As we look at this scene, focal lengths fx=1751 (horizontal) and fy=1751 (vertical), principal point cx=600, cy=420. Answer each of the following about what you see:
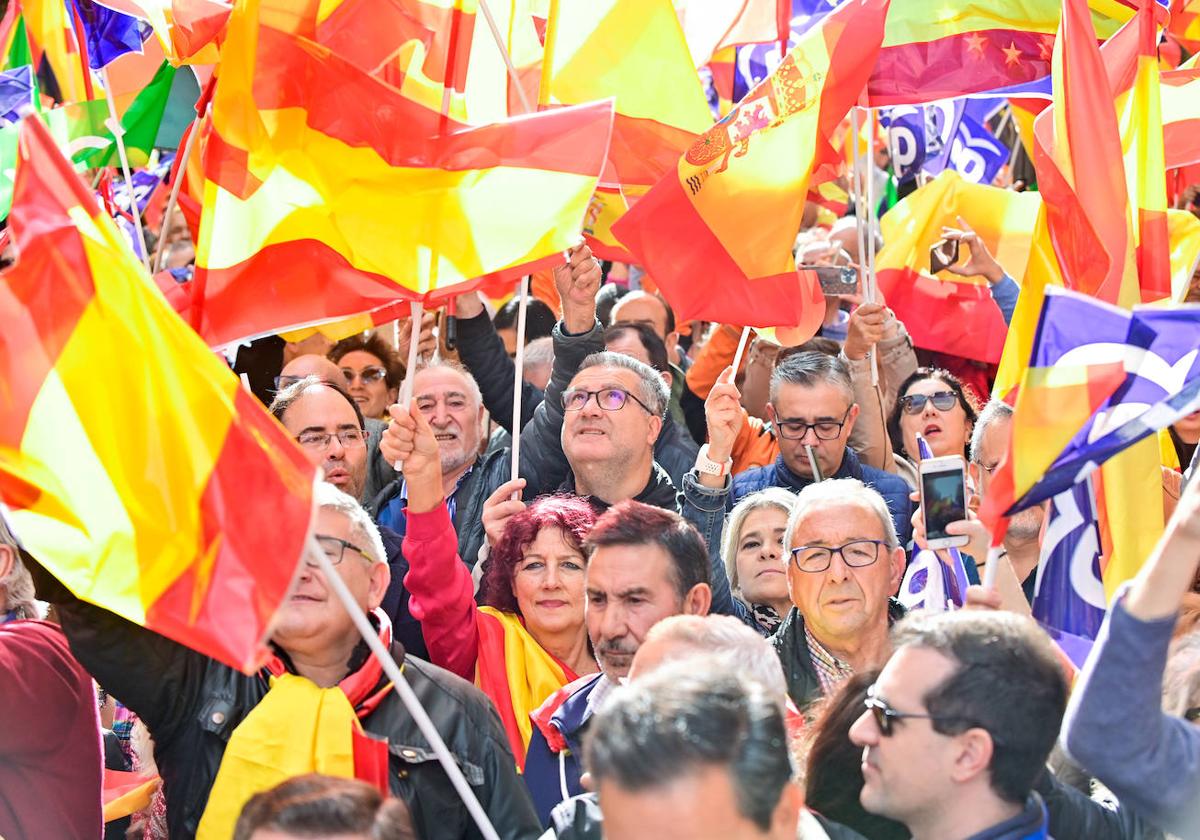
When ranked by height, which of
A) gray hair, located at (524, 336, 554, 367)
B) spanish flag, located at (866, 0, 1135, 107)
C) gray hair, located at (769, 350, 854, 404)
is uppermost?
spanish flag, located at (866, 0, 1135, 107)

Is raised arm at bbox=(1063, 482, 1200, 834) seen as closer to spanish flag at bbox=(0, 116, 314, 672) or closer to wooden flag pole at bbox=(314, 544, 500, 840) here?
wooden flag pole at bbox=(314, 544, 500, 840)

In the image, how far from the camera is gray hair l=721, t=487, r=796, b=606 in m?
5.38

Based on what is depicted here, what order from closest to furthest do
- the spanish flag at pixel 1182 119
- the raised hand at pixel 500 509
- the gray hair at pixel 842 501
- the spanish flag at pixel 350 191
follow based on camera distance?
the gray hair at pixel 842 501, the spanish flag at pixel 350 191, the raised hand at pixel 500 509, the spanish flag at pixel 1182 119

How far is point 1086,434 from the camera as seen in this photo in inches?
142

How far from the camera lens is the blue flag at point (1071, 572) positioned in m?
4.15

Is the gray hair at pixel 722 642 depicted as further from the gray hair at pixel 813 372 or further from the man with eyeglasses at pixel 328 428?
the gray hair at pixel 813 372

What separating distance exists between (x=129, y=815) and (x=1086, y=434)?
108 inches

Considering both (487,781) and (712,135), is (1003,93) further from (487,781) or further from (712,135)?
(487,781)

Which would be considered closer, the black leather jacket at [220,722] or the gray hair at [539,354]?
the black leather jacket at [220,722]

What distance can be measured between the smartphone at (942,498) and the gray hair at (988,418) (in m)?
0.85

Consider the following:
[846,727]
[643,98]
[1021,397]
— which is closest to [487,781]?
[846,727]

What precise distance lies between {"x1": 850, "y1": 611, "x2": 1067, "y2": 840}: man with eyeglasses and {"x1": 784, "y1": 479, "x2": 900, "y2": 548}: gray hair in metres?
1.56

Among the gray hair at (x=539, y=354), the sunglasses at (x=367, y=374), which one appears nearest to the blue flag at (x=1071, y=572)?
the gray hair at (x=539, y=354)

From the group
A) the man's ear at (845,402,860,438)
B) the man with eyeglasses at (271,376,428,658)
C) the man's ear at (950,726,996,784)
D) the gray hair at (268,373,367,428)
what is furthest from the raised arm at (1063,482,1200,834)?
the gray hair at (268,373,367,428)
